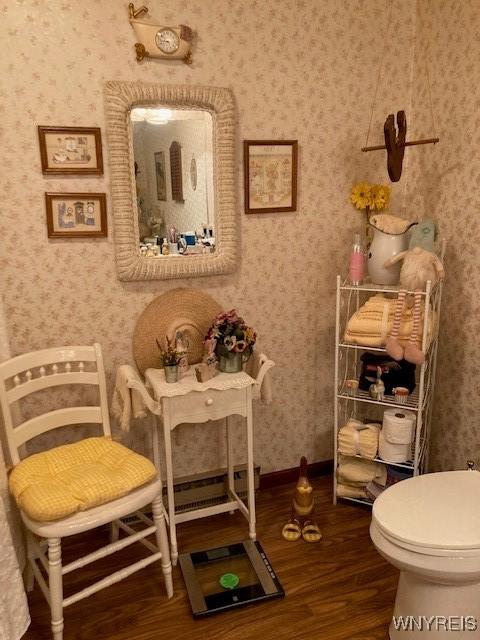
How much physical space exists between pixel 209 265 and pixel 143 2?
1033mm

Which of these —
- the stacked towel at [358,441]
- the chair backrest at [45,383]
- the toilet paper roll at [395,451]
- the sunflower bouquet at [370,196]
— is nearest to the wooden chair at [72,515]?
the chair backrest at [45,383]

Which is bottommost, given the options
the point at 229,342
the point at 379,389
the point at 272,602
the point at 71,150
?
the point at 272,602

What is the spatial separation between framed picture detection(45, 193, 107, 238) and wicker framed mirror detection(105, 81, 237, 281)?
64 mm

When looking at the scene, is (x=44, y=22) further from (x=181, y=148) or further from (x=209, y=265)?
(x=209, y=265)

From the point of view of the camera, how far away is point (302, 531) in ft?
7.49

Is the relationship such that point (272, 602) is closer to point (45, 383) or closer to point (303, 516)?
point (303, 516)

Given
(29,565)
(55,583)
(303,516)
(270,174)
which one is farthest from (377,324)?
(29,565)

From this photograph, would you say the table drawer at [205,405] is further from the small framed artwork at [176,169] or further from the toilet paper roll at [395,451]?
the small framed artwork at [176,169]

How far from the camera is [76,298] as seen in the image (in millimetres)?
2139

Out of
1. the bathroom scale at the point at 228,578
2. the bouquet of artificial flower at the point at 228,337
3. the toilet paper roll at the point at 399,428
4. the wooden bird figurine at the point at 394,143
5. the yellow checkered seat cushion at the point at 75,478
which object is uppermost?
the wooden bird figurine at the point at 394,143

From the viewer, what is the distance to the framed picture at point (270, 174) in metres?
2.29

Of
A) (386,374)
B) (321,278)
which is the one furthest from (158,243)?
(386,374)

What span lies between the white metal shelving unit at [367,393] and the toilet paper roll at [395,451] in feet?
0.09

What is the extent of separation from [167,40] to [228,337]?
1.17m
